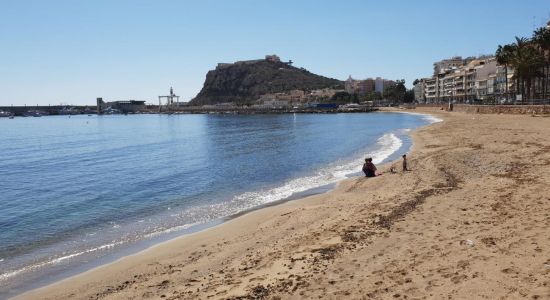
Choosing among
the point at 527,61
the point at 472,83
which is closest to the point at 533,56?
the point at 527,61

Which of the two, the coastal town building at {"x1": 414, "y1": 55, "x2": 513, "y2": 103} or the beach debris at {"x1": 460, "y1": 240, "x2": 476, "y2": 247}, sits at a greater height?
the coastal town building at {"x1": 414, "y1": 55, "x2": 513, "y2": 103}

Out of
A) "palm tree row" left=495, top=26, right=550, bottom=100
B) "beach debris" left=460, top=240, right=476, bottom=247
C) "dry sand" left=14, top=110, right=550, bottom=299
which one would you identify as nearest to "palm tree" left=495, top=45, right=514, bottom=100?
→ "palm tree row" left=495, top=26, right=550, bottom=100

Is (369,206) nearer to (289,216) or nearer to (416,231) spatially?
(289,216)

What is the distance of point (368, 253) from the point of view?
959 centimetres

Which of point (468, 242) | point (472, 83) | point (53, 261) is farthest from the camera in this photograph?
point (472, 83)

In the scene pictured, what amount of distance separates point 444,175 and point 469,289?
42.2 ft

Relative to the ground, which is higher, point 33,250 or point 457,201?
point 457,201

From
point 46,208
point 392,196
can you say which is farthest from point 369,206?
point 46,208

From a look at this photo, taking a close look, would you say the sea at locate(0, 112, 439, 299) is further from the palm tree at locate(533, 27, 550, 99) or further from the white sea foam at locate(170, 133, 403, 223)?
the palm tree at locate(533, 27, 550, 99)

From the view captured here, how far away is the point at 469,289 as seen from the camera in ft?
23.6

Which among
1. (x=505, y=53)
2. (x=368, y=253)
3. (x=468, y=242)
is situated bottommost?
(x=368, y=253)

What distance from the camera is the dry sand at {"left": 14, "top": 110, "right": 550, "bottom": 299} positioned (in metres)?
7.71

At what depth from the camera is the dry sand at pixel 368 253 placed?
7707mm

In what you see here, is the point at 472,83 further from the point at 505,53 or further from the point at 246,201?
the point at 246,201
